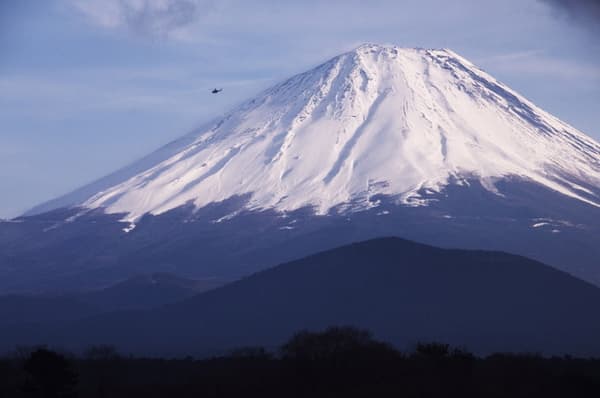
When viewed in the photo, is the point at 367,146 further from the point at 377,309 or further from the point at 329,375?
the point at 329,375

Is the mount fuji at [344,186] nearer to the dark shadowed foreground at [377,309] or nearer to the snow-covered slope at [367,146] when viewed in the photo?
the snow-covered slope at [367,146]

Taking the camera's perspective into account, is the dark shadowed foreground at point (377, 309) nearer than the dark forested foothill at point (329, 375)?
No

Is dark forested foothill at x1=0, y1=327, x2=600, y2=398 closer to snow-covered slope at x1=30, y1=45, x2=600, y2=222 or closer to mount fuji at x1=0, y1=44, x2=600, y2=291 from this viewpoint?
mount fuji at x1=0, y1=44, x2=600, y2=291

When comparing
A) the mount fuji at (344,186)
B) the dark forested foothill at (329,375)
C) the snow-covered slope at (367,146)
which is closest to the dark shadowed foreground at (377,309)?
the mount fuji at (344,186)

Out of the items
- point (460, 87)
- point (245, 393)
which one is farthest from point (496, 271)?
point (460, 87)

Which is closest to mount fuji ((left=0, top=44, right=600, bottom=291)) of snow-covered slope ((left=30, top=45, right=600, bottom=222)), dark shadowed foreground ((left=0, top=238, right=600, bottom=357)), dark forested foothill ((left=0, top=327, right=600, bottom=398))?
snow-covered slope ((left=30, top=45, right=600, bottom=222))

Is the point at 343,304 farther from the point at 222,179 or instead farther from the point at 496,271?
the point at 222,179
